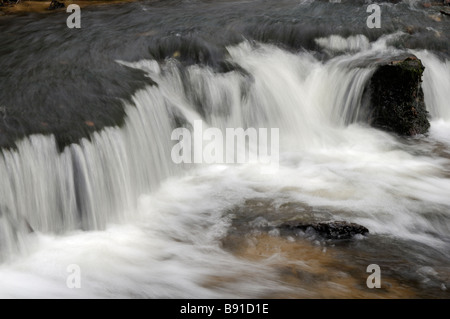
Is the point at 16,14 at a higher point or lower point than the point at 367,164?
higher

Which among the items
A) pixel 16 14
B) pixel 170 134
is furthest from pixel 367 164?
pixel 16 14

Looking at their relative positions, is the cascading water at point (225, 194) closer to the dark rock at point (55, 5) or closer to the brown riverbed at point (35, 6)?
the brown riverbed at point (35, 6)

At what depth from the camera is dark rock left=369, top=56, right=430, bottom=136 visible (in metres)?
7.32

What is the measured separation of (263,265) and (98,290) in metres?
1.18

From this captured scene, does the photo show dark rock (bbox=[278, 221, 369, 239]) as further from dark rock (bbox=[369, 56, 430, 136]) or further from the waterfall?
dark rock (bbox=[369, 56, 430, 136])

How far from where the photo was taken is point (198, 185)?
19.3 feet

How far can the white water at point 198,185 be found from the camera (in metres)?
4.12

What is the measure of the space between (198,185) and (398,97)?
10.2ft

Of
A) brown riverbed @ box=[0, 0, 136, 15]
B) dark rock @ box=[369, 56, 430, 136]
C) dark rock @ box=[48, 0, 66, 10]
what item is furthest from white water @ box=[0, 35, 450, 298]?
dark rock @ box=[48, 0, 66, 10]

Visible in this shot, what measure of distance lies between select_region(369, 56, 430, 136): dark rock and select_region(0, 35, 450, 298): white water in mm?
221

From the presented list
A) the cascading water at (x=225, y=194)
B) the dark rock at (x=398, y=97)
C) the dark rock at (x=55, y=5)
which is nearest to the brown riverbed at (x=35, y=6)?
the dark rock at (x=55, y=5)

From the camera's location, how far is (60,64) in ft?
21.5

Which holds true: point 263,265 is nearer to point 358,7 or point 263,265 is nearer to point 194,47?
point 194,47

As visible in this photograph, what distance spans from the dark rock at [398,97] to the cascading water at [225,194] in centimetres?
18
